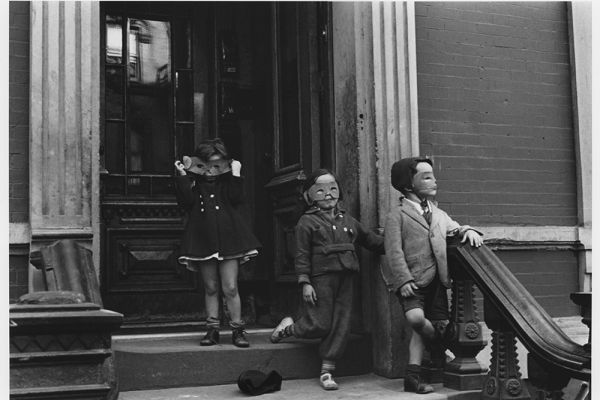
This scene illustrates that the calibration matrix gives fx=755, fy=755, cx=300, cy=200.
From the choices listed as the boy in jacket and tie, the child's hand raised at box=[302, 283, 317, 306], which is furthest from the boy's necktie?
the child's hand raised at box=[302, 283, 317, 306]

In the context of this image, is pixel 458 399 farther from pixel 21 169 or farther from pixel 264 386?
pixel 21 169

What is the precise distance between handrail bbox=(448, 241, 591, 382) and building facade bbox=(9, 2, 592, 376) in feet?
2.61

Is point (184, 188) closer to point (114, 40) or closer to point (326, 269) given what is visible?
point (326, 269)

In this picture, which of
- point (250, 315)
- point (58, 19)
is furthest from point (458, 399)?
point (58, 19)

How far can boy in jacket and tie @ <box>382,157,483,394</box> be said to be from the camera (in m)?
5.18

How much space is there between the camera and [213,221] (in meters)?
5.66

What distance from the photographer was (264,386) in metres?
5.03

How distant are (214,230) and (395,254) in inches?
53.7

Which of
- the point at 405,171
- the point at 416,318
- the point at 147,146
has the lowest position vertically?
the point at 416,318

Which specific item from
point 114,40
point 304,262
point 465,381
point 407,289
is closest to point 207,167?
point 304,262

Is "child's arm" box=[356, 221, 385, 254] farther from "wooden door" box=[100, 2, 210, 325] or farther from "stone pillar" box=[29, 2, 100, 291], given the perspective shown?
"wooden door" box=[100, 2, 210, 325]

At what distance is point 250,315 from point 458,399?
8.49ft

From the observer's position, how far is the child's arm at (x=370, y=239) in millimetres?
5652

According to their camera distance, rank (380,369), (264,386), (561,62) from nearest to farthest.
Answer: (264,386) < (380,369) < (561,62)
